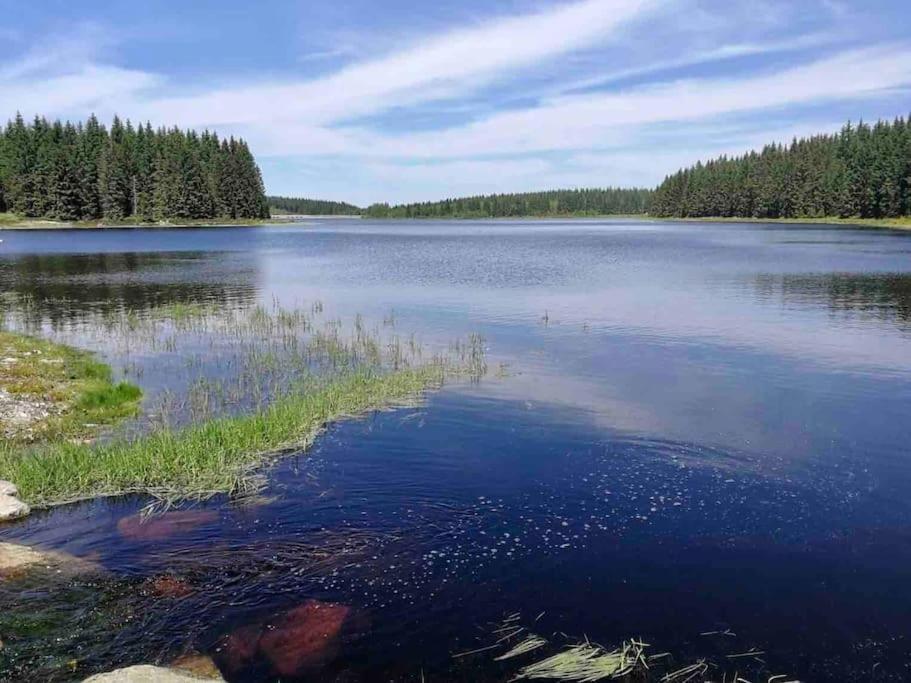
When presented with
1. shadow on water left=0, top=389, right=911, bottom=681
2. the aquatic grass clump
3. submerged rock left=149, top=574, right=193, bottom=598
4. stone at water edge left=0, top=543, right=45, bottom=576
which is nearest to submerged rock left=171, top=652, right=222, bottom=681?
shadow on water left=0, top=389, right=911, bottom=681

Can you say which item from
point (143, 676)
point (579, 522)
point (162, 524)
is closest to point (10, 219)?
point (162, 524)

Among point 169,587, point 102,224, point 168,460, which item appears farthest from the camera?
point 102,224

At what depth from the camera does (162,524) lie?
48.4ft

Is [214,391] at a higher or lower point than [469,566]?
higher

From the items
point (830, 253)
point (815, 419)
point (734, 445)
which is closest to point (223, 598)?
point (734, 445)

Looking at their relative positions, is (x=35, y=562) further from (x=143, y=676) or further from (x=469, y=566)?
(x=469, y=566)

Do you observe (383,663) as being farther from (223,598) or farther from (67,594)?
(67,594)

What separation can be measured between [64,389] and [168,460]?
9.42 meters

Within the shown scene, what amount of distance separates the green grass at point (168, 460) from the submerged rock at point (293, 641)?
573 cm

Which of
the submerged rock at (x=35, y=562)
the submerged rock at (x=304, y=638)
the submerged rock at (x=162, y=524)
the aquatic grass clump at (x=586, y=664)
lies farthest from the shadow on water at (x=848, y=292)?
the submerged rock at (x=35, y=562)

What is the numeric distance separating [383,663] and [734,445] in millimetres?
12930

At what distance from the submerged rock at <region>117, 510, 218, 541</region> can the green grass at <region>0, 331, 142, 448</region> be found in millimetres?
6054

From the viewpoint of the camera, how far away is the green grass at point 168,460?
637 inches

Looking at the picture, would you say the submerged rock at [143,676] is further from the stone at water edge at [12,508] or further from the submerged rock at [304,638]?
the stone at water edge at [12,508]
